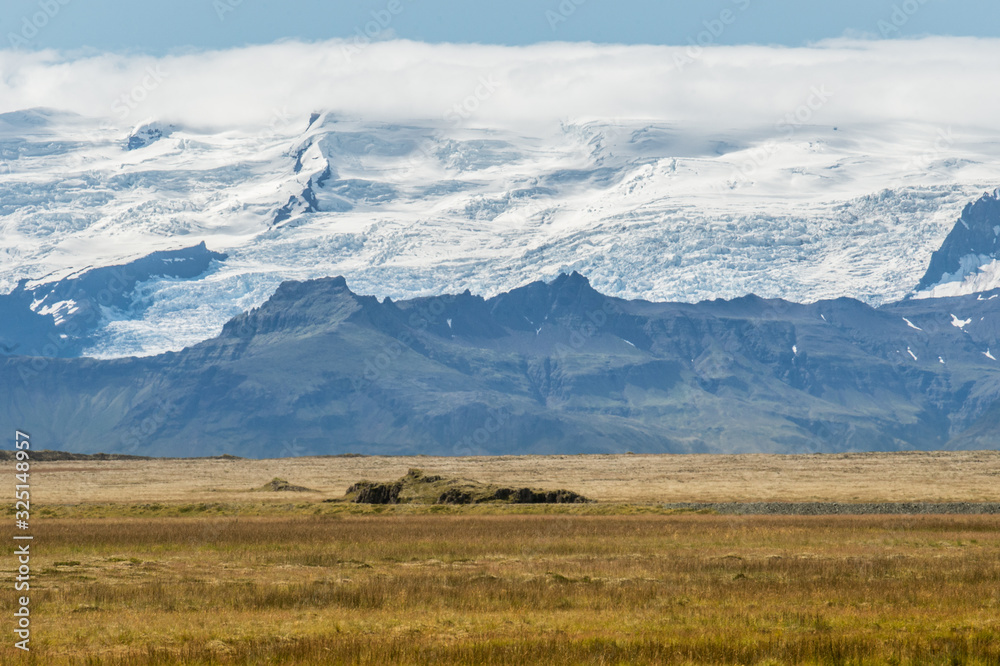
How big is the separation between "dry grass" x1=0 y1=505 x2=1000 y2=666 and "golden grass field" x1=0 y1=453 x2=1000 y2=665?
0.11m

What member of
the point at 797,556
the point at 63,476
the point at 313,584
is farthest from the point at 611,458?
the point at 313,584

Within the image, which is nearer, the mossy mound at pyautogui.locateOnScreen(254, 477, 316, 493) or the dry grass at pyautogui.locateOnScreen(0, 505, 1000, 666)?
the dry grass at pyautogui.locateOnScreen(0, 505, 1000, 666)

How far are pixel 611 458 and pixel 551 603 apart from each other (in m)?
151

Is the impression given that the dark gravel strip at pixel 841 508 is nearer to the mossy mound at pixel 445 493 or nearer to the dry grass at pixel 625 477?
the dry grass at pixel 625 477

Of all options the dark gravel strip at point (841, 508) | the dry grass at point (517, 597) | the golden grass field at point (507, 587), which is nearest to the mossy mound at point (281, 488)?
the golden grass field at point (507, 587)

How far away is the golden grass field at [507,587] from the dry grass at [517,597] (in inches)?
4.3

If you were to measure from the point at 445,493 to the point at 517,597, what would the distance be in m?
61.4

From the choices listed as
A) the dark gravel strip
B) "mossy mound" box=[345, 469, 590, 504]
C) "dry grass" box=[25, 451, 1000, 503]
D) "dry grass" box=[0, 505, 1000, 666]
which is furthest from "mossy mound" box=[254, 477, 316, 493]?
"dry grass" box=[0, 505, 1000, 666]

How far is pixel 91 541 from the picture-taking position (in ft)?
199

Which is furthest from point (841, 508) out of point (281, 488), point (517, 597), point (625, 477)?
point (281, 488)

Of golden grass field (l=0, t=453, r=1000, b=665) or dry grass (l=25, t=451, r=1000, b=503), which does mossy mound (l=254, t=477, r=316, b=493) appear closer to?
dry grass (l=25, t=451, r=1000, b=503)

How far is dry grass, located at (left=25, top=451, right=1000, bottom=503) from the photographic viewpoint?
4331 inches

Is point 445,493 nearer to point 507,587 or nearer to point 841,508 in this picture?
point 841,508

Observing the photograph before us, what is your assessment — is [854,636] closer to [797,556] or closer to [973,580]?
[973,580]
